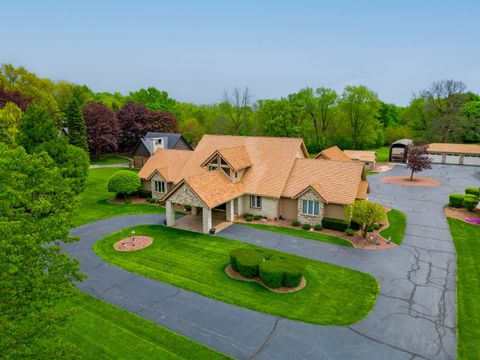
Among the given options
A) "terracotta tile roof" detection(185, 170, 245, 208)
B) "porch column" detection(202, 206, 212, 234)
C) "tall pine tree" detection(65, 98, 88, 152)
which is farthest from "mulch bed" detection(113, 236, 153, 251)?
"tall pine tree" detection(65, 98, 88, 152)

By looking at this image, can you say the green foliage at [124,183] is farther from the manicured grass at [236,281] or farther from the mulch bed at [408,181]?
the mulch bed at [408,181]

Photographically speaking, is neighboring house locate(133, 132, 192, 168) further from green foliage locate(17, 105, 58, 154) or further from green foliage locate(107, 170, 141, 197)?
green foliage locate(17, 105, 58, 154)

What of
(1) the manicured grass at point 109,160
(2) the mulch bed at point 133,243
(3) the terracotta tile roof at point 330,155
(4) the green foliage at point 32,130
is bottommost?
(2) the mulch bed at point 133,243

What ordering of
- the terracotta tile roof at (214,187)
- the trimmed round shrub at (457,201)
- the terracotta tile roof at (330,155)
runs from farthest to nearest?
the terracotta tile roof at (330,155) → the trimmed round shrub at (457,201) → the terracotta tile roof at (214,187)

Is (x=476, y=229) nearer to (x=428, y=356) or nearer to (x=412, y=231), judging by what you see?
(x=412, y=231)

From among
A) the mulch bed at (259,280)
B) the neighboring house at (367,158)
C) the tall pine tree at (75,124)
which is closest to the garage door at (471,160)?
the neighboring house at (367,158)

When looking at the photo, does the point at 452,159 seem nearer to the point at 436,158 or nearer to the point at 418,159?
the point at 436,158

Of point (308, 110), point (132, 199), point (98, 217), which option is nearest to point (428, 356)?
point (98, 217)
